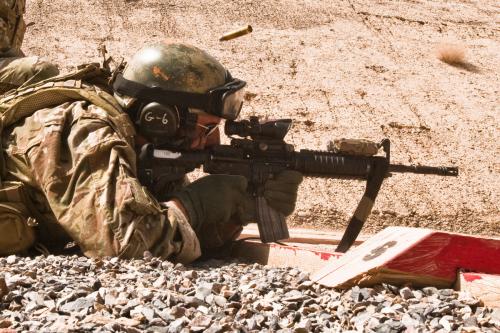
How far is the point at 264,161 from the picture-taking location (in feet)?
13.7

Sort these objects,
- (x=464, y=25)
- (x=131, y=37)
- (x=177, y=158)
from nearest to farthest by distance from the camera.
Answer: (x=177, y=158) < (x=131, y=37) < (x=464, y=25)

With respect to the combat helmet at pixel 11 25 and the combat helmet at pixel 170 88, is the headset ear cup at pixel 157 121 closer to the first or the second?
the combat helmet at pixel 170 88

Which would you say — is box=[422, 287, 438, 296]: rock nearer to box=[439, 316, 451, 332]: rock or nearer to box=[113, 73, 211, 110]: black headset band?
box=[439, 316, 451, 332]: rock

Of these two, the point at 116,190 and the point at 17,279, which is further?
the point at 116,190

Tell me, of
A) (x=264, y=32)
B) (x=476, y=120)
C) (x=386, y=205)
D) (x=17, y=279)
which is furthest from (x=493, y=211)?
(x=17, y=279)

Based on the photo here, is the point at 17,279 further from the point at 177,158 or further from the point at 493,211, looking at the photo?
the point at 493,211

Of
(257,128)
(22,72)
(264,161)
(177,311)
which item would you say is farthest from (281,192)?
(177,311)

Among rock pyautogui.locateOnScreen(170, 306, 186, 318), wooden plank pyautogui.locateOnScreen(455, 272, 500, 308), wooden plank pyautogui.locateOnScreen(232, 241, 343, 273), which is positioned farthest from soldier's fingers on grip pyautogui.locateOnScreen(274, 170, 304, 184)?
rock pyautogui.locateOnScreen(170, 306, 186, 318)

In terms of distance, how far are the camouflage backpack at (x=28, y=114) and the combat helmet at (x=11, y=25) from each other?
1.53 metres

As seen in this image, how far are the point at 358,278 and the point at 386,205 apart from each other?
5.24 metres

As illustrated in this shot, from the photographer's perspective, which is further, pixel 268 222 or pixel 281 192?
pixel 281 192

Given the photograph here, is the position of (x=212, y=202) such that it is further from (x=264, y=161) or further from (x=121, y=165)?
(x=121, y=165)

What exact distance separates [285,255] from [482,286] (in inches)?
62.3

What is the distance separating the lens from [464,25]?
1227 centimetres
